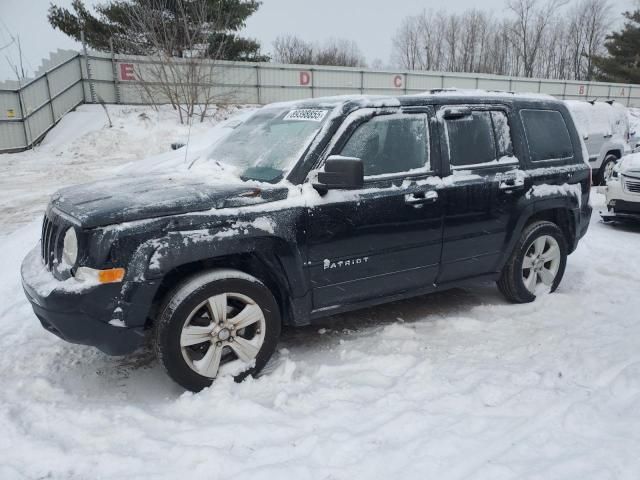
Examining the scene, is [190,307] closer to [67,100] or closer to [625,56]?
[67,100]

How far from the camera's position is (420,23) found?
66.0 metres

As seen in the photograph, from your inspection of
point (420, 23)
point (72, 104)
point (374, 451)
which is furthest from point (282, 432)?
point (420, 23)

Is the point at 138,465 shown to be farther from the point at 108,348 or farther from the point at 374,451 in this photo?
the point at 374,451

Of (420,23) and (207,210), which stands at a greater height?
(420,23)

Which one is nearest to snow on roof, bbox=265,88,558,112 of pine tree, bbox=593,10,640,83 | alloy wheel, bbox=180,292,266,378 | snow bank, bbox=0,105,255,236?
alloy wheel, bbox=180,292,266,378

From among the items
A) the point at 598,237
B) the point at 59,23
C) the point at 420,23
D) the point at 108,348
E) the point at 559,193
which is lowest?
the point at 598,237

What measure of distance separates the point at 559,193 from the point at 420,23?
67.9 m

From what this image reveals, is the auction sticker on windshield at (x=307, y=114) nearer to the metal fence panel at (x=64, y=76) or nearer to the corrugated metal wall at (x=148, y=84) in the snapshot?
the corrugated metal wall at (x=148, y=84)

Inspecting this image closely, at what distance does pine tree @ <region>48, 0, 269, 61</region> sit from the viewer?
22422 mm

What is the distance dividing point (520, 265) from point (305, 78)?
22.9 meters

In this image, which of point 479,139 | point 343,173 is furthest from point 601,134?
point 343,173

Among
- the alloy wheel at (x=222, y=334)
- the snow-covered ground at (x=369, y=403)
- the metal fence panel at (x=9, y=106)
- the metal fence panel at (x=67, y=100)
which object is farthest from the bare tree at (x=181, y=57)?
the alloy wheel at (x=222, y=334)

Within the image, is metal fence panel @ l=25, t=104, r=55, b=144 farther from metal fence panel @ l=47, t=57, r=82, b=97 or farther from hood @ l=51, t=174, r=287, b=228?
hood @ l=51, t=174, r=287, b=228

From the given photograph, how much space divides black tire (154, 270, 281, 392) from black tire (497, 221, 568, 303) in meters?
2.43
